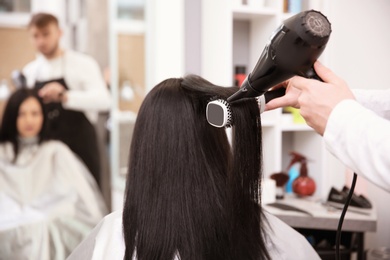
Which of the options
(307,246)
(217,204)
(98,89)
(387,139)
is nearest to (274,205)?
(307,246)

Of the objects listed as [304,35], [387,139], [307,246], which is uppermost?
[304,35]

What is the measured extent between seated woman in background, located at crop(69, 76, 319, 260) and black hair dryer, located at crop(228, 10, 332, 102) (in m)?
0.21

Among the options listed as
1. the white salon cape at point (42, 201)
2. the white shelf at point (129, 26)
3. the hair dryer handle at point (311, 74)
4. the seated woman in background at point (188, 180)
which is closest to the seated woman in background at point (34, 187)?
the white salon cape at point (42, 201)

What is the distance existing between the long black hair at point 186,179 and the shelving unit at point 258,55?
4.72 ft

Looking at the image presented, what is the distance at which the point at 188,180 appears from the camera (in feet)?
3.58

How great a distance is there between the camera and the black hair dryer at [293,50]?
77cm

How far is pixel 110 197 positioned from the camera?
239 cm

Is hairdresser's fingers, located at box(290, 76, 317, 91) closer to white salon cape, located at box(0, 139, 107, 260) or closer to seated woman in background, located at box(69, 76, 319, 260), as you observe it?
seated woman in background, located at box(69, 76, 319, 260)

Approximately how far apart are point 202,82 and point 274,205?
1329 mm

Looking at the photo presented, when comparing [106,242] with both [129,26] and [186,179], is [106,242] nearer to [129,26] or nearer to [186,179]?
[186,179]

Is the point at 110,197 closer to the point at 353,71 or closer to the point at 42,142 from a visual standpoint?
the point at 42,142

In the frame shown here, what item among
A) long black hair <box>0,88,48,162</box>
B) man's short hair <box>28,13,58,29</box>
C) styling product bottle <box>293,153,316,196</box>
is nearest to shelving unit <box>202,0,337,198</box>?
styling product bottle <box>293,153,316,196</box>

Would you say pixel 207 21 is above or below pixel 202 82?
above

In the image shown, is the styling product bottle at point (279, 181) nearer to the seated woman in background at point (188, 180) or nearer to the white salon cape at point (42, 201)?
the white salon cape at point (42, 201)
